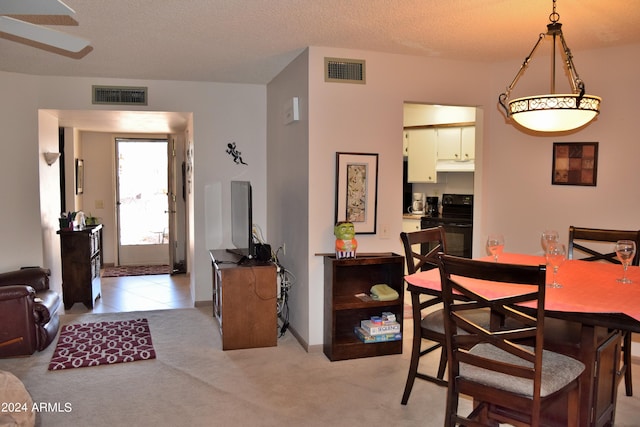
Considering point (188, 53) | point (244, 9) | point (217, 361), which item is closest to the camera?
point (244, 9)

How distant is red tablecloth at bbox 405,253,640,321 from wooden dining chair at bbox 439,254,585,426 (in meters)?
0.11

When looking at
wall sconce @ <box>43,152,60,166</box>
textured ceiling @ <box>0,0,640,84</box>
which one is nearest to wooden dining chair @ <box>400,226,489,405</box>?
textured ceiling @ <box>0,0,640,84</box>

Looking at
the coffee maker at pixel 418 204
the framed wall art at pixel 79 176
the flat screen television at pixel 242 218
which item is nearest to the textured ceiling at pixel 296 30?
the flat screen television at pixel 242 218

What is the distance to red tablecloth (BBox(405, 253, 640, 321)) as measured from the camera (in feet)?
7.01

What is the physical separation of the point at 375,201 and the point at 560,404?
2.16 meters

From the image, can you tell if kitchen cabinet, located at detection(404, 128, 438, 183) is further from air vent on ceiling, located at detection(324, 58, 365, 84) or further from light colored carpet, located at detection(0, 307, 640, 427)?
light colored carpet, located at detection(0, 307, 640, 427)

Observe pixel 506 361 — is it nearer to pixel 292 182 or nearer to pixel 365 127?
pixel 365 127

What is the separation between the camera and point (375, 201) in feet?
14.0

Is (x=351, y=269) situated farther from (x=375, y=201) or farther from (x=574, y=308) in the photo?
(x=574, y=308)

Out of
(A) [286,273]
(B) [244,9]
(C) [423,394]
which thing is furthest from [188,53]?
(C) [423,394]

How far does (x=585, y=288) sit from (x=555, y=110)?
0.89m

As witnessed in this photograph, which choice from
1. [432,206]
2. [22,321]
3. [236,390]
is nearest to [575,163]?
[432,206]

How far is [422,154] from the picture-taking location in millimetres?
6586

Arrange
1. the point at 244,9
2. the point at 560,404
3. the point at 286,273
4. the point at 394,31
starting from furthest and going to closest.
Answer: the point at 286,273 → the point at 394,31 → the point at 244,9 → the point at 560,404
